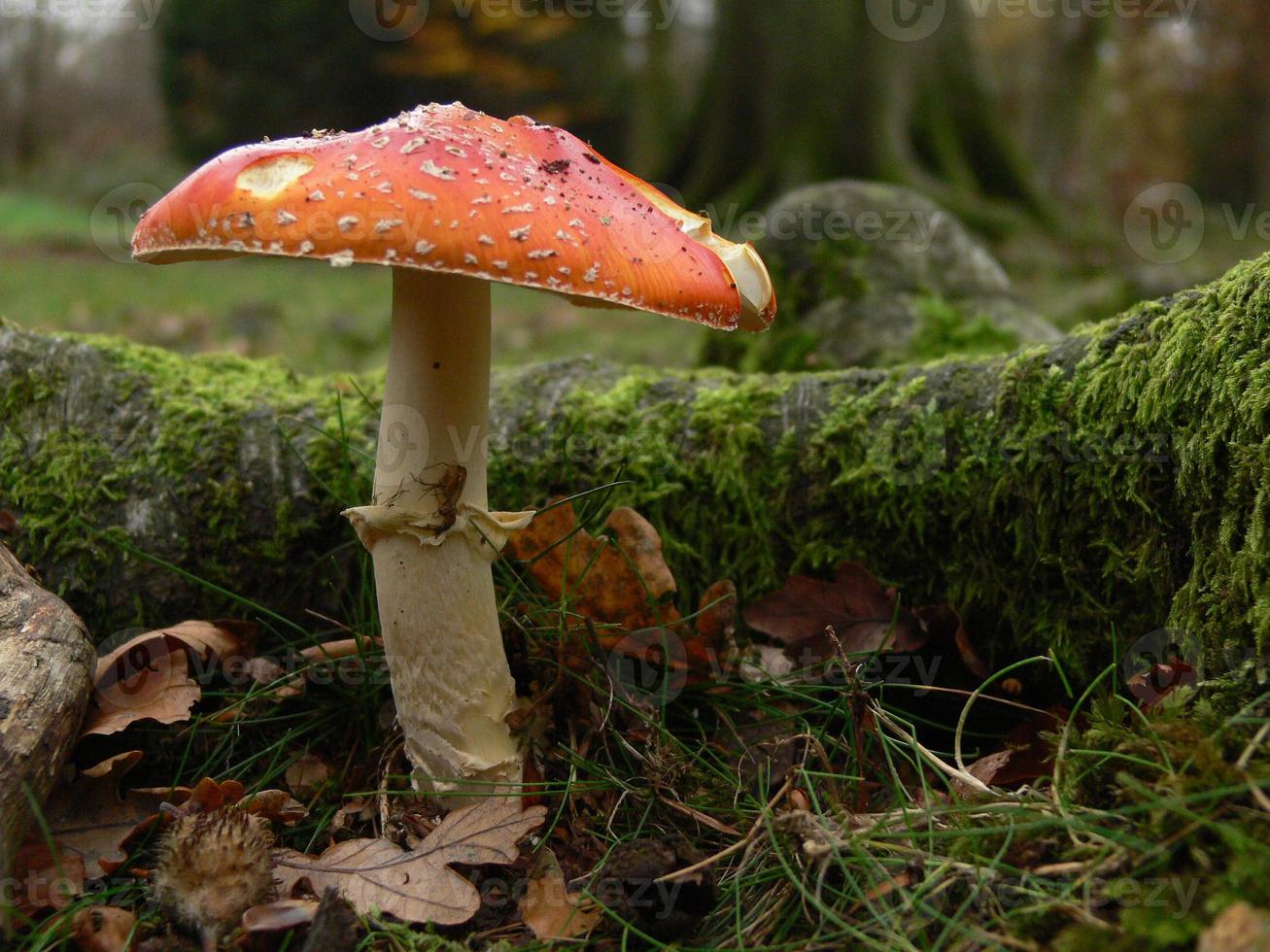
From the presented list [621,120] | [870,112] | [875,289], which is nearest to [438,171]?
[875,289]

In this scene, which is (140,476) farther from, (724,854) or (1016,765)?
(1016,765)

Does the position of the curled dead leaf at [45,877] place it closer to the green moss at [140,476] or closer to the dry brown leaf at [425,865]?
the dry brown leaf at [425,865]

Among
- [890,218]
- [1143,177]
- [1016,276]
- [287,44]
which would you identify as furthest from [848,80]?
[1143,177]

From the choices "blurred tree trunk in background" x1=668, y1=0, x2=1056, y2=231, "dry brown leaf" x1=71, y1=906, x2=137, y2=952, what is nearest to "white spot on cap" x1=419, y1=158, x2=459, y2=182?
"dry brown leaf" x1=71, y1=906, x2=137, y2=952

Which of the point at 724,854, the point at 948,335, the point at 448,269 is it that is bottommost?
the point at 724,854

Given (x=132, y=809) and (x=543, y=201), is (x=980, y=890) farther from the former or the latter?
(x=132, y=809)

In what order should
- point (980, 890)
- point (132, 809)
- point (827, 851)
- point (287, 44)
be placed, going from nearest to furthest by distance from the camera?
point (980, 890) → point (827, 851) → point (132, 809) → point (287, 44)
